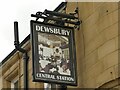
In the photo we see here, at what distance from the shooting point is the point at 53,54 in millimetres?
16266

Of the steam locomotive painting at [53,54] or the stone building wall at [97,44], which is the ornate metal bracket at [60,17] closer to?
the stone building wall at [97,44]

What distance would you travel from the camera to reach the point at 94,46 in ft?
52.4

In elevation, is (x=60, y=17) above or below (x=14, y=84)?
above

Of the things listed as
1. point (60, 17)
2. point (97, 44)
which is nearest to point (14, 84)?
point (60, 17)

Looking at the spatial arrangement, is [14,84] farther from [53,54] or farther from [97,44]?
[97,44]

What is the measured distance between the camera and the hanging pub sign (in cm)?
1580

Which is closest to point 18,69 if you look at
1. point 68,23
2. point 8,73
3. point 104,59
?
point 8,73

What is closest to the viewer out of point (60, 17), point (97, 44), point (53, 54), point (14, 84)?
point (97, 44)

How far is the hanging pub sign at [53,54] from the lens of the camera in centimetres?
1580

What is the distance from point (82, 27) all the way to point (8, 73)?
688cm

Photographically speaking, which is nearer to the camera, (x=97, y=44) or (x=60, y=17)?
(x=97, y=44)

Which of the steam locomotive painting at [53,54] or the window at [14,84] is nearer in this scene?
the steam locomotive painting at [53,54]

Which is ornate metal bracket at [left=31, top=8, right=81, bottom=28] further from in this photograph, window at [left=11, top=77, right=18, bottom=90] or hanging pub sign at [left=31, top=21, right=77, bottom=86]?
window at [left=11, top=77, right=18, bottom=90]

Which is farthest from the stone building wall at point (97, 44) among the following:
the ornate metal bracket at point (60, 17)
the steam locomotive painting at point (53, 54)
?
the steam locomotive painting at point (53, 54)
